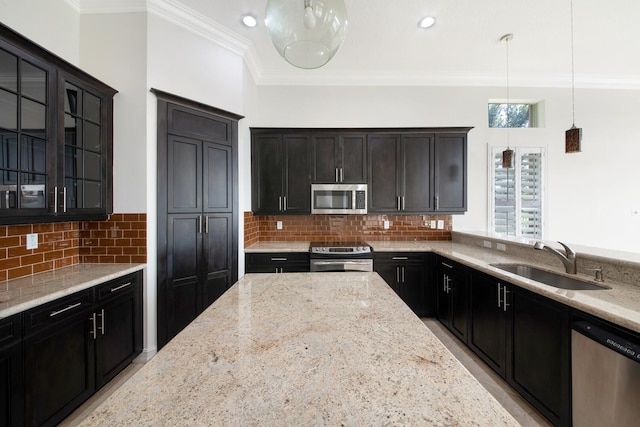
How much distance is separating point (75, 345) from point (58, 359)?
119 mm

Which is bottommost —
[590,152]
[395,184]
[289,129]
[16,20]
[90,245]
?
[90,245]

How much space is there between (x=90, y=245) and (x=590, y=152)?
253 inches

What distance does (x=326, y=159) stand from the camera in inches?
140

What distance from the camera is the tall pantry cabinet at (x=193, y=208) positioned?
8.29ft

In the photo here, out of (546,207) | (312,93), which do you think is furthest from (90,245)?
(546,207)

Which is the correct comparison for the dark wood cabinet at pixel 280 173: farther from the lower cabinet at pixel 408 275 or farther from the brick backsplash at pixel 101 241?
the brick backsplash at pixel 101 241

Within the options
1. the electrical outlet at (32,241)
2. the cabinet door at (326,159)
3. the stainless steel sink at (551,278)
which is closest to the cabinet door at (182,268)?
the electrical outlet at (32,241)

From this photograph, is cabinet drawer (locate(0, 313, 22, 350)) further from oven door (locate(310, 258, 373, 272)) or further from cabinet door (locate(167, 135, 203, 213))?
oven door (locate(310, 258, 373, 272))

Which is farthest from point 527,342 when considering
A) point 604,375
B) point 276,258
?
point 276,258

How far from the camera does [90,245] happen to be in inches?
96.3

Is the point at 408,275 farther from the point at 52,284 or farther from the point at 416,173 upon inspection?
the point at 52,284

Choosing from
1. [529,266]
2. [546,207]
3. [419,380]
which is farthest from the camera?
[546,207]

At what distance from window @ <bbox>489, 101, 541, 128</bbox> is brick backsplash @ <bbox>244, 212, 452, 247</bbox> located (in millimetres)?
1652

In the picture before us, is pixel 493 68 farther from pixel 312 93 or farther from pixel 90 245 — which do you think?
pixel 90 245
